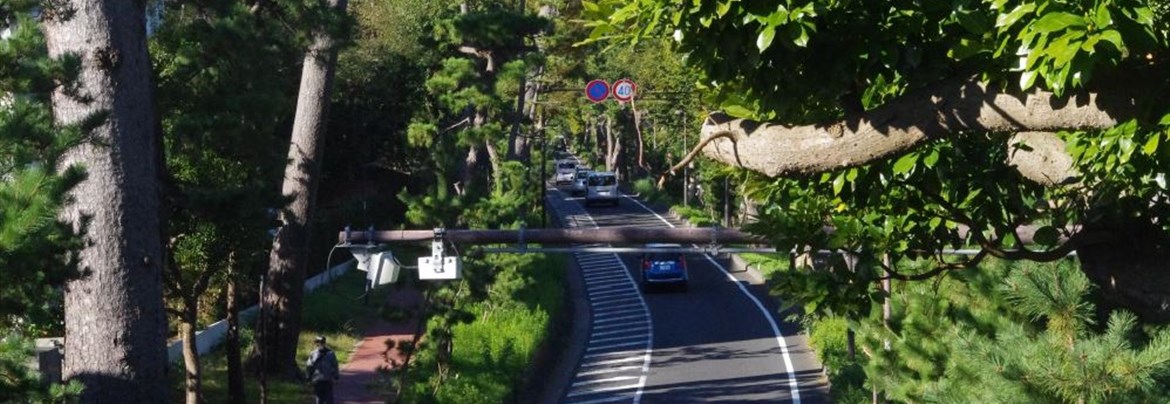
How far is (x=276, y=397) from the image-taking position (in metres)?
19.0

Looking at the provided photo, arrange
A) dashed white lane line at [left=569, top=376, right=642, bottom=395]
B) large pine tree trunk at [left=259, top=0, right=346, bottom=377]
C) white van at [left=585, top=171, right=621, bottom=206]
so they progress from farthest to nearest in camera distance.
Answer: white van at [left=585, top=171, right=621, bottom=206] < dashed white lane line at [left=569, top=376, right=642, bottom=395] < large pine tree trunk at [left=259, top=0, right=346, bottom=377]

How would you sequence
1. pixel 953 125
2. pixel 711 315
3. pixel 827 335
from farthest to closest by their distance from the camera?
pixel 711 315, pixel 827 335, pixel 953 125

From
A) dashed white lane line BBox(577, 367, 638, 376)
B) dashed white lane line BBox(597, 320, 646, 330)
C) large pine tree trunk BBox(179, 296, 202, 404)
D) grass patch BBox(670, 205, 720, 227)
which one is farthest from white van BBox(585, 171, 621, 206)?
large pine tree trunk BBox(179, 296, 202, 404)

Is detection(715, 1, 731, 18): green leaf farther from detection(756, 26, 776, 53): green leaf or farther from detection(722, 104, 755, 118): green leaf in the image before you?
detection(722, 104, 755, 118): green leaf

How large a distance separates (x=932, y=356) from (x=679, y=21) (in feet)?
17.0

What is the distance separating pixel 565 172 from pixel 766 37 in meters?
83.1

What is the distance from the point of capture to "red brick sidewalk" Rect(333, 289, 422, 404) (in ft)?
65.4

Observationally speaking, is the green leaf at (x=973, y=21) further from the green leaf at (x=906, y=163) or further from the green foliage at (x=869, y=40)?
the green leaf at (x=906, y=163)

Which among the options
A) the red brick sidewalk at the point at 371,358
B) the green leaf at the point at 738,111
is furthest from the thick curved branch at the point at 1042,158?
the red brick sidewalk at the point at 371,358

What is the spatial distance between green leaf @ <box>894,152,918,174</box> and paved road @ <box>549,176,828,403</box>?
16908 mm

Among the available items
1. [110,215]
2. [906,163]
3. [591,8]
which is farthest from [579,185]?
[906,163]

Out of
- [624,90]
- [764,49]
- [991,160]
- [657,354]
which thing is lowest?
[657,354]

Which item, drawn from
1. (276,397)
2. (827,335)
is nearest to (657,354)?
(827,335)

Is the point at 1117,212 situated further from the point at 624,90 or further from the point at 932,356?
the point at 624,90
